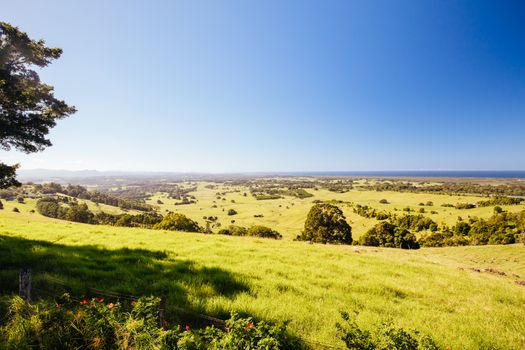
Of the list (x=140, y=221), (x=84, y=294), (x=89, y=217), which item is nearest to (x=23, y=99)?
(x=84, y=294)

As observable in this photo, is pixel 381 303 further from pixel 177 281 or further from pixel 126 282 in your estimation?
pixel 126 282

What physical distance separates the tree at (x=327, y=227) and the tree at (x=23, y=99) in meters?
44.7

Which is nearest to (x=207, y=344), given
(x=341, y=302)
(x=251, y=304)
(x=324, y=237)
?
(x=251, y=304)

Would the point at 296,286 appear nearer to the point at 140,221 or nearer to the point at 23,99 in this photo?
the point at 23,99

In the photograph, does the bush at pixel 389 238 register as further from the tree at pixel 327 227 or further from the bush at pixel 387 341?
the bush at pixel 387 341

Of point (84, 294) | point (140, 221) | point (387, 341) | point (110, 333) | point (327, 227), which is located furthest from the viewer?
point (140, 221)

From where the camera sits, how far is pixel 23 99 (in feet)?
46.2

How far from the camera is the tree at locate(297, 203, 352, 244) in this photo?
165 feet

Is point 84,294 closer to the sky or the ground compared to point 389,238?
closer to the sky

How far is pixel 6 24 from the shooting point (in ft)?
47.3

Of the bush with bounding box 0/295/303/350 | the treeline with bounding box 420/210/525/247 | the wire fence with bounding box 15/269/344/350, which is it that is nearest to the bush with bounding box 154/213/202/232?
the wire fence with bounding box 15/269/344/350

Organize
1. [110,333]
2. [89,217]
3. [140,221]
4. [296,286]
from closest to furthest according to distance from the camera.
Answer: [110,333], [296,286], [140,221], [89,217]

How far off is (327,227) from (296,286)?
43716mm

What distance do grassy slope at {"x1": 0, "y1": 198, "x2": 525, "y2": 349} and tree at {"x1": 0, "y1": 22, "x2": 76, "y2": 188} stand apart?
19.5 ft
